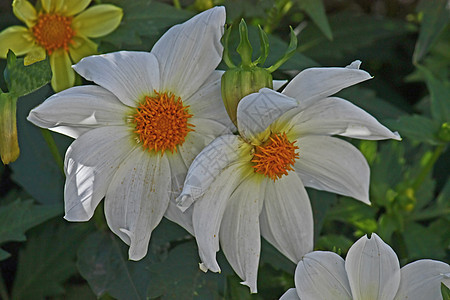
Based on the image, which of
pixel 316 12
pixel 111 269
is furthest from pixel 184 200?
pixel 316 12

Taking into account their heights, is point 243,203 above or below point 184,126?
below

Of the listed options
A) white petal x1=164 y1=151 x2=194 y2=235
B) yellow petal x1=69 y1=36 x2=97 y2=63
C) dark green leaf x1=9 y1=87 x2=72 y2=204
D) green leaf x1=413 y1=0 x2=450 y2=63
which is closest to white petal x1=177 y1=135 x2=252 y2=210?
white petal x1=164 y1=151 x2=194 y2=235

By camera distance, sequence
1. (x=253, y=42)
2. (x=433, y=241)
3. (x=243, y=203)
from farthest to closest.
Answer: (x=433, y=241) → (x=253, y=42) → (x=243, y=203)

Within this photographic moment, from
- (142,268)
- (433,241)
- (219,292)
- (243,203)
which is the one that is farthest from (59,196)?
(433,241)

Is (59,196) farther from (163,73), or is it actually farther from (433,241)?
(433,241)

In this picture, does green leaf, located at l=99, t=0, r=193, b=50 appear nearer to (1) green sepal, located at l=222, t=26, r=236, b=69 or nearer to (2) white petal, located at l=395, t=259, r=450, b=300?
(1) green sepal, located at l=222, t=26, r=236, b=69

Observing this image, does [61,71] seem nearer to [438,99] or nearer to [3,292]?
[3,292]
